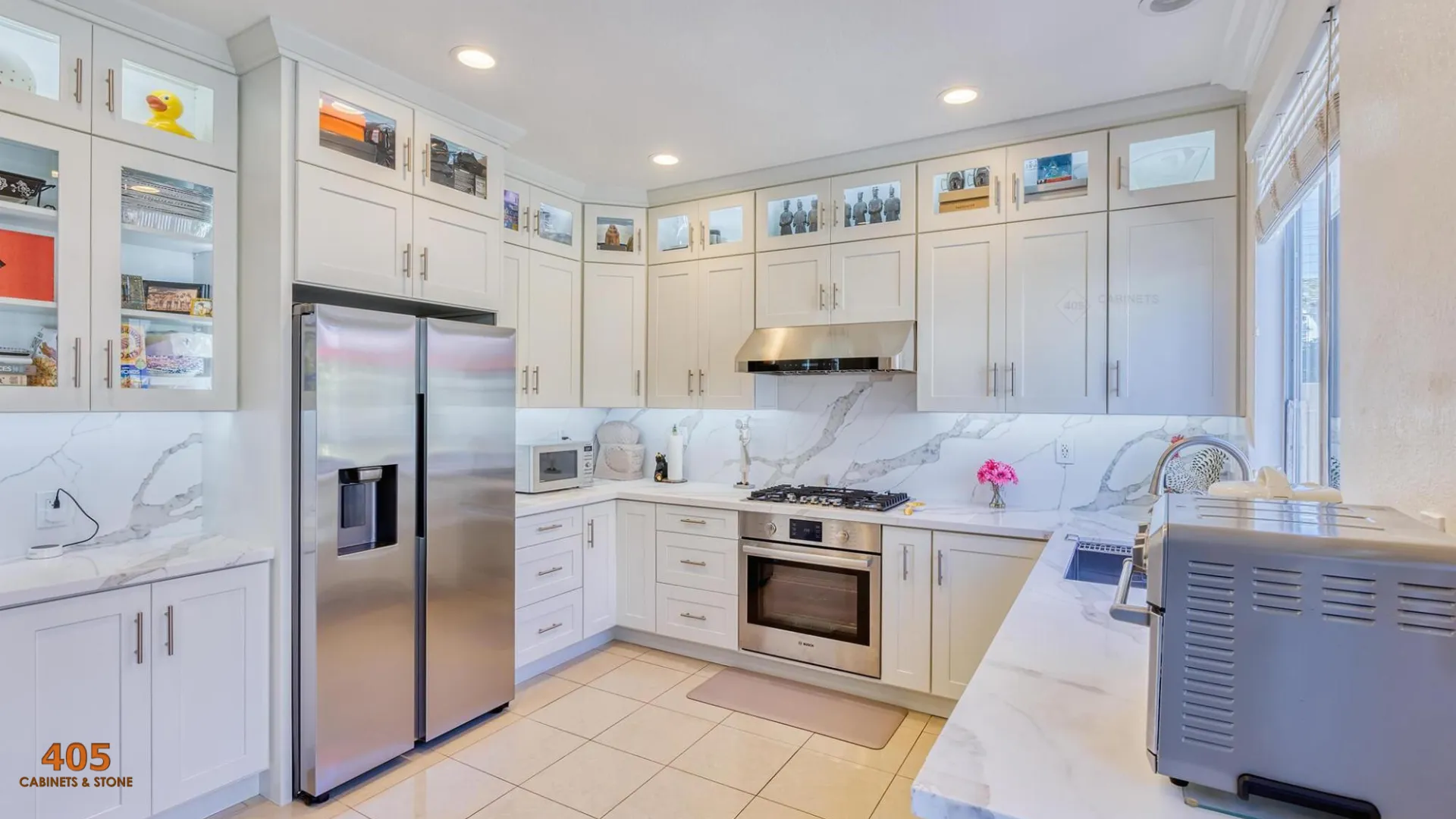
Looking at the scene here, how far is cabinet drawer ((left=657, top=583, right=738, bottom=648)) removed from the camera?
3465 mm

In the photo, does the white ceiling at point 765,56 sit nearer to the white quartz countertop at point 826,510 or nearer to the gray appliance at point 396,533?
the gray appliance at point 396,533

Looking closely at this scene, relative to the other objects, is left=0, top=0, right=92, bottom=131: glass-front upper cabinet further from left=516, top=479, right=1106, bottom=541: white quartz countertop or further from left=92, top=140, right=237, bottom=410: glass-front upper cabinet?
left=516, top=479, right=1106, bottom=541: white quartz countertop

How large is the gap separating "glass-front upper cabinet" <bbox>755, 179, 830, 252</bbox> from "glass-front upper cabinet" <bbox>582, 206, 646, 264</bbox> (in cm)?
79

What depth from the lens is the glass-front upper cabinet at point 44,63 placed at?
197 centimetres

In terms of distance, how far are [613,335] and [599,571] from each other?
1.35m

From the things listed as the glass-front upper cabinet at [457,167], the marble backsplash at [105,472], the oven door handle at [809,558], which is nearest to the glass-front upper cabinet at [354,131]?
the glass-front upper cabinet at [457,167]

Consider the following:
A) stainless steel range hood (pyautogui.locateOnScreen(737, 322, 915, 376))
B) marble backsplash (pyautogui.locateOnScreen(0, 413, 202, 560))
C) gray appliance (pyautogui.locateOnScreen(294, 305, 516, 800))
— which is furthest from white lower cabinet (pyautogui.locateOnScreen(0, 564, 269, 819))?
stainless steel range hood (pyautogui.locateOnScreen(737, 322, 915, 376))

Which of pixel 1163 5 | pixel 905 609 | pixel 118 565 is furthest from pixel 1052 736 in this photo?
pixel 118 565

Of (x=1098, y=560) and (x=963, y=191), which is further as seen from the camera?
(x=963, y=191)

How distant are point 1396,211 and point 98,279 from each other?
3.23 m

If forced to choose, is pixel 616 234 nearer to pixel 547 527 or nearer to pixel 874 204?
pixel 874 204

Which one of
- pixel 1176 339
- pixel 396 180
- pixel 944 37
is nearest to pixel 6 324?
pixel 396 180

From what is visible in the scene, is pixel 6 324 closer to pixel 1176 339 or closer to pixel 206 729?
pixel 206 729

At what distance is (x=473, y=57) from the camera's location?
95.3 inches
